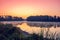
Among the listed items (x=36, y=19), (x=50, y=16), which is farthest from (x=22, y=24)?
(x=50, y=16)

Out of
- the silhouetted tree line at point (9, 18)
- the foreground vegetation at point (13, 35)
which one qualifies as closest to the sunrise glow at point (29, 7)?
the silhouetted tree line at point (9, 18)

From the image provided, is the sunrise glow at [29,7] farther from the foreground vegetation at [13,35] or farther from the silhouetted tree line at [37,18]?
the foreground vegetation at [13,35]

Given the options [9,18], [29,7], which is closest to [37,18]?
[29,7]

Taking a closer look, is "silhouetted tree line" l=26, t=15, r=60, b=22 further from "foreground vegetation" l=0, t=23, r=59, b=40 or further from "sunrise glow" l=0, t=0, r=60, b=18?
"foreground vegetation" l=0, t=23, r=59, b=40

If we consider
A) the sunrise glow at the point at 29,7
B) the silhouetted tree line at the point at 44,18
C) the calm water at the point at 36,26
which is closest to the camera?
the calm water at the point at 36,26

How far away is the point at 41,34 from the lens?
2.83 meters

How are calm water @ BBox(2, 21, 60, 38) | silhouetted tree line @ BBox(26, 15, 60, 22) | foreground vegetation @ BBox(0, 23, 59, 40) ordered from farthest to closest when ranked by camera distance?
silhouetted tree line @ BBox(26, 15, 60, 22)
calm water @ BBox(2, 21, 60, 38)
foreground vegetation @ BBox(0, 23, 59, 40)

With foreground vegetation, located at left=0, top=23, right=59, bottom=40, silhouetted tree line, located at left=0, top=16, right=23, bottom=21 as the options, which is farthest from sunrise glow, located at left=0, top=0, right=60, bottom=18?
foreground vegetation, located at left=0, top=23, right=59, bottom=40

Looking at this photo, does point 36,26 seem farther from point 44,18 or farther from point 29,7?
point 29,7

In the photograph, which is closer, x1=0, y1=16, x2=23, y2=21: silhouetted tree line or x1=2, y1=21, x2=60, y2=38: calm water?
x1=2, y1=21, x2=60, y2=38: calm water

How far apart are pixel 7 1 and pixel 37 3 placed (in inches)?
19.3

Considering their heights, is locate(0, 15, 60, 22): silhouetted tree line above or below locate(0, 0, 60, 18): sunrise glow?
below

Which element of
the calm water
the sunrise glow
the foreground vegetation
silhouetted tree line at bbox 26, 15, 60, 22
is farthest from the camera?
the sunrise glow

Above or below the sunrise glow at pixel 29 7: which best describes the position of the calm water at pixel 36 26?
below
